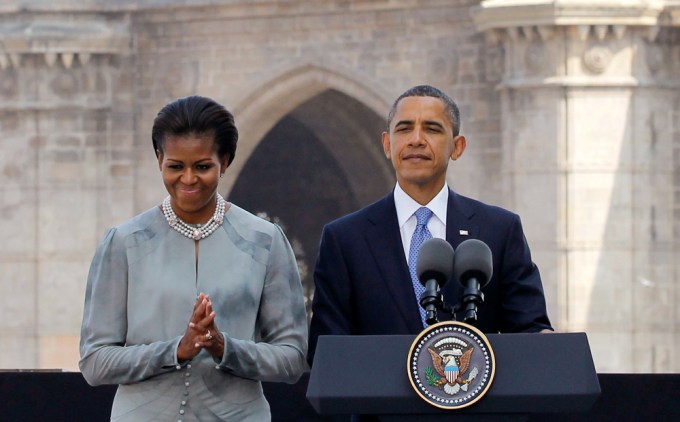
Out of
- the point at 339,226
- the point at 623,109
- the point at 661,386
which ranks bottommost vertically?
the point at 661,386

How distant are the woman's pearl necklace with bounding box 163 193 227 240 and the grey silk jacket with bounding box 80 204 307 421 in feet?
0.04

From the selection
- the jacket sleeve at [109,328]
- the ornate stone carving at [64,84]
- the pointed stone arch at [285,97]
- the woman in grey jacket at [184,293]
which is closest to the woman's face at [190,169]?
the woman in grey jacket at [184,293]

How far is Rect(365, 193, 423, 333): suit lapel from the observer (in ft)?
15.3

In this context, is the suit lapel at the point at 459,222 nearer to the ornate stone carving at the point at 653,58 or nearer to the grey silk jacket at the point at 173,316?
the grey silk jacket at the point at 173,316

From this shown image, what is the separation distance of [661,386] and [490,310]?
1370 millimetres

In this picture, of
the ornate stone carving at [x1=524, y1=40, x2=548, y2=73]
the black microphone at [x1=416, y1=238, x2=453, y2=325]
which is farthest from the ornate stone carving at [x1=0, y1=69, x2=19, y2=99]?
the black microphone at [x1=416, y1=238, x2=453, y2=325]

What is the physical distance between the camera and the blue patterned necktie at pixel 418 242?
470 cm

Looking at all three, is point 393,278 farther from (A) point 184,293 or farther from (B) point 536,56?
(B) point 536,56

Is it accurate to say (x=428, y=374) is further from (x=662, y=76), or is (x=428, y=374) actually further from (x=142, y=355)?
(x=662, y=76)

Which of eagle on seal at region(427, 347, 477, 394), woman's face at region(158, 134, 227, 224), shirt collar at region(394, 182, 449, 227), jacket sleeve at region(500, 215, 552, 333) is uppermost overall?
woman's face at region(158, 134, 227, 224)

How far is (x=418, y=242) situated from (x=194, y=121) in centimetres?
62

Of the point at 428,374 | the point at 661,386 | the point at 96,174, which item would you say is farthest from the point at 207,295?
the point at 96,174

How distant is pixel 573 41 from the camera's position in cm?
1836

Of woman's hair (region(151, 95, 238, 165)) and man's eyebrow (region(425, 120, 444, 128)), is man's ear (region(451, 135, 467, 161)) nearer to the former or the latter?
man's eyebrow (region(425, 120, 444, 128))
